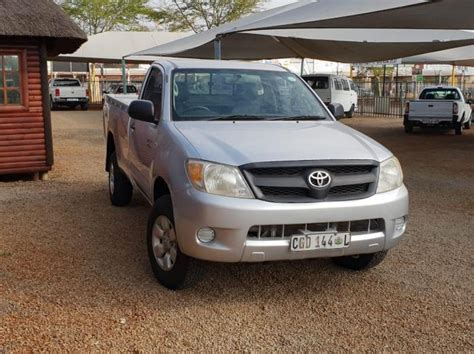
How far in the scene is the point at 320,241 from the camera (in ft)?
12.3

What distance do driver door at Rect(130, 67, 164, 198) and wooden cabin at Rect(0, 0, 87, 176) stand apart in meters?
3.42

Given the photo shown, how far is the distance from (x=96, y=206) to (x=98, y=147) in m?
6.92

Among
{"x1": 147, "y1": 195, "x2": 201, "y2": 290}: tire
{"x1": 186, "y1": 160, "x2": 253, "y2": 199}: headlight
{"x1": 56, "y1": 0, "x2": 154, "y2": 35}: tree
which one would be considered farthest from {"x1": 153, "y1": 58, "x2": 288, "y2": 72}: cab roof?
{"x1": 56, "y1": 0, "x2": 154, "y2": 35}: tree

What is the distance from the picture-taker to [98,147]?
536 inches

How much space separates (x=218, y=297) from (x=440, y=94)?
16.0 metres

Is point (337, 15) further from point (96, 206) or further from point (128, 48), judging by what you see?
point (128, 48)

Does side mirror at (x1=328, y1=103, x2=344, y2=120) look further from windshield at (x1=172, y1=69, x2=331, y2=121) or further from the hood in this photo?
the hood

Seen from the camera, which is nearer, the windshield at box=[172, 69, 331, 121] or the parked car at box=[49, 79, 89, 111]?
the windshield at box=[172, 69, 331, 121]

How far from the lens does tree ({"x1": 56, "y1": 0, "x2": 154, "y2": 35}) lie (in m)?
38.8

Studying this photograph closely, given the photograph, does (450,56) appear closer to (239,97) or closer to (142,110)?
(239,97)

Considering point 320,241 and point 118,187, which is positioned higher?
point 320,241

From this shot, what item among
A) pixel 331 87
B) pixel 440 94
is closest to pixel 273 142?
pixel 440 94

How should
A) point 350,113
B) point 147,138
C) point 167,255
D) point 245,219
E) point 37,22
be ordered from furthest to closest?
1. point 350,113
2. point 37,22
3. point 147,138
4. point 167,255
5. point 245,219

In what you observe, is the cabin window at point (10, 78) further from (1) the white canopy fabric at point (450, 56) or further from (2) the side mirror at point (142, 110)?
(1) the white canopy fabric at point (450, 56)
